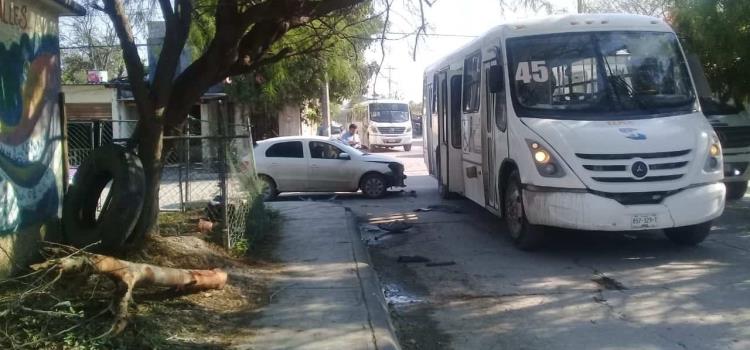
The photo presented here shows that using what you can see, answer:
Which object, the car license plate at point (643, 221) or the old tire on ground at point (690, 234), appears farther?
the old tire on ground at point (690, 234)

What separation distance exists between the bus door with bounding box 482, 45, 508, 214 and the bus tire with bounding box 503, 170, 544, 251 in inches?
9.6

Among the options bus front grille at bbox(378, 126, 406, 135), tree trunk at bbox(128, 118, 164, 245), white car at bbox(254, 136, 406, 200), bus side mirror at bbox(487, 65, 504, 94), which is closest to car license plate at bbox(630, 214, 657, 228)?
bus side mirror at bbox(487, 65, 504, 94)

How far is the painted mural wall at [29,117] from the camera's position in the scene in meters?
6.22

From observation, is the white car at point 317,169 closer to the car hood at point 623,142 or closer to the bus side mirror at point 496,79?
the bus side mirror at point 496,79

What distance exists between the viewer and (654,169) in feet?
25.7

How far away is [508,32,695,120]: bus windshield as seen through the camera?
27.9 ft

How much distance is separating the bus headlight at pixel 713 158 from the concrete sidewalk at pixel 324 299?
405cm

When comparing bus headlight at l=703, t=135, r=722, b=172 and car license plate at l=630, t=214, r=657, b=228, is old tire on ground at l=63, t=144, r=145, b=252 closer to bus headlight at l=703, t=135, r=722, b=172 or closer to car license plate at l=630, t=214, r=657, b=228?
car license plate at l=630, t=214, r=657, b=228

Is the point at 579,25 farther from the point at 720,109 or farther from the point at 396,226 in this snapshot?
the point at 720,109

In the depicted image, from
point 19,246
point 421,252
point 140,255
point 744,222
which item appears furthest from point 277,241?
point 744,222

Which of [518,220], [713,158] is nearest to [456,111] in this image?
[518,220]

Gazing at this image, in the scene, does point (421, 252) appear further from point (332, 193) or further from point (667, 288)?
point (332, 193)

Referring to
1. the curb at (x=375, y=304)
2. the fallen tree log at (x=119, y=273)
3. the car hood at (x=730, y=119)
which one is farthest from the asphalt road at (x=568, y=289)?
the car hood at (x=730, y=119)

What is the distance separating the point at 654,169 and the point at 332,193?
9904 mm
